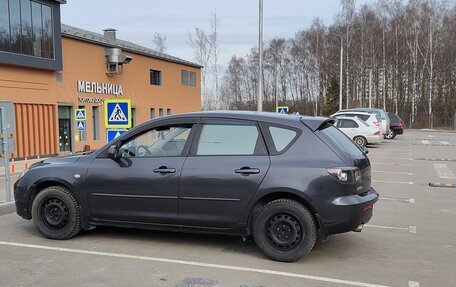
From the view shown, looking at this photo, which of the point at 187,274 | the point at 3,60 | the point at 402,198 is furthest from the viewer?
the point at 3,60

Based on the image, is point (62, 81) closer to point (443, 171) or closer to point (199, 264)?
point (443, 171)

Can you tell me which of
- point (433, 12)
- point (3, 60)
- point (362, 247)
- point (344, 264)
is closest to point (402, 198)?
point (362, 247)

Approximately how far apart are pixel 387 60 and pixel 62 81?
160 ft

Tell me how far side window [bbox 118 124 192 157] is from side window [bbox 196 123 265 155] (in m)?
0.26

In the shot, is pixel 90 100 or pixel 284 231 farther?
pixel 90 100

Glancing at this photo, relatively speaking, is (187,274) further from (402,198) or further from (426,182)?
(426,182)

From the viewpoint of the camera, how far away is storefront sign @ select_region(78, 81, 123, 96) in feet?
86.8

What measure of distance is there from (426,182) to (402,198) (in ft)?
9.47

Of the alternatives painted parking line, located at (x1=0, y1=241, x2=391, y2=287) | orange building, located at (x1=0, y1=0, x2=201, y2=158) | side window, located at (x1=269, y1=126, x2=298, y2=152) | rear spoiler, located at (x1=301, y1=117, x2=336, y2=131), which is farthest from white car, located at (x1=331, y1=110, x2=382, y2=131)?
painted parking line, located at (x1=0, y1=241, x2=391, y2=287)

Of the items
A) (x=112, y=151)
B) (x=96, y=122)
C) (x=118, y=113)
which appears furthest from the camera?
(x=96, y=122)

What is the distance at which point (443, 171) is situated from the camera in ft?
47.9

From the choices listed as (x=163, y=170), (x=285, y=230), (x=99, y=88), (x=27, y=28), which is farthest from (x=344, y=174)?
(x=99, y=88)

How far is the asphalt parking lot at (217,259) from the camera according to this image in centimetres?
470

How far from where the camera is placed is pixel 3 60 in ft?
65.7
